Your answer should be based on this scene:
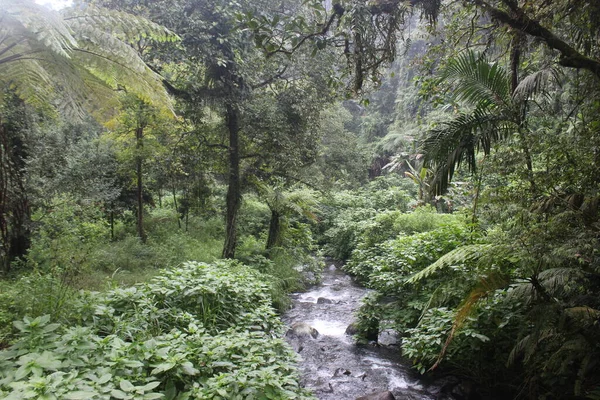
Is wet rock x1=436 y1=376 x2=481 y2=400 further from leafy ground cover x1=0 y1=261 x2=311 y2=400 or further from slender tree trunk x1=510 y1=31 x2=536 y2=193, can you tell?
slender tree trunk x1=510 y1=31 x2=536 y2=193

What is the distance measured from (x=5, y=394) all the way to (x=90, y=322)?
1.38 meters

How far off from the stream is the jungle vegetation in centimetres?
36

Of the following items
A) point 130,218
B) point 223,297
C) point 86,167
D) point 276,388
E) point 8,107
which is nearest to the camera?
point 276,388

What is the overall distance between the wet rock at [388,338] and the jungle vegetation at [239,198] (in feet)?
0.81

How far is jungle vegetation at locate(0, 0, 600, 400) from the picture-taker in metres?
3.07

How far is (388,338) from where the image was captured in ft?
21.0

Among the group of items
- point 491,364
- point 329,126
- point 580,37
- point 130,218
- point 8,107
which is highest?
point 329,126

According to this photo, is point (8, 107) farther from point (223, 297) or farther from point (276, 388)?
point (276, 388)

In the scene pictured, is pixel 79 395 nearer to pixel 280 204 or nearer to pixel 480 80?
pixel 480 80

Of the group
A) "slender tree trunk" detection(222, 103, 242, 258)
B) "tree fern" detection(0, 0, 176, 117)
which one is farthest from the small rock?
"slender tree trunk" detection(222, 103, 242, 258)

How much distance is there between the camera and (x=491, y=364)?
4324 millimetres

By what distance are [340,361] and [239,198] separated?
4864mm

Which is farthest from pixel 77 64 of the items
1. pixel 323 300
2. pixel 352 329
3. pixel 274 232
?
pixel 274 232

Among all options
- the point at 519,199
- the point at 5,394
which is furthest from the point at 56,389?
the point at 519,199
